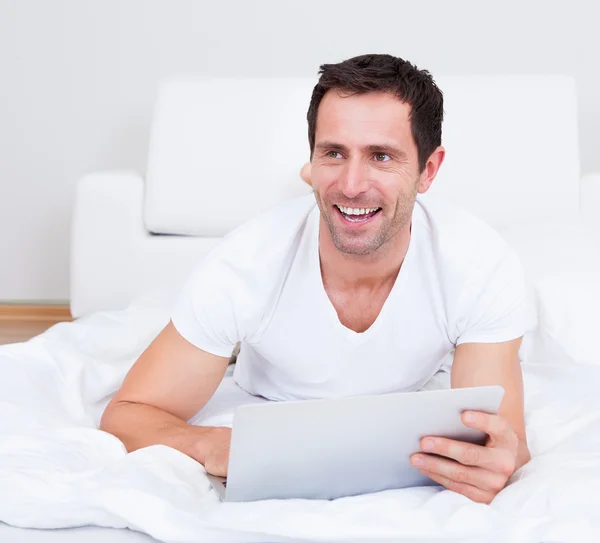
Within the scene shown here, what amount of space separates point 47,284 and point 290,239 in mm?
1998

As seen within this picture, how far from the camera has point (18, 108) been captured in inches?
126

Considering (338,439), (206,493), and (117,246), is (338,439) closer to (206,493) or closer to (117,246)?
(206,493)

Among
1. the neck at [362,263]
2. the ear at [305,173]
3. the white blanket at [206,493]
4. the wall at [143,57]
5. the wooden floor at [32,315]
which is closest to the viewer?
the white blanket at [206,493]

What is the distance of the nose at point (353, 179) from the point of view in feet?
4.70

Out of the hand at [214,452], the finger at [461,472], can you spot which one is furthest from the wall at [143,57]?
the finger at [461,472]

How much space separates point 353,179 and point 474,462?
1.62 ft

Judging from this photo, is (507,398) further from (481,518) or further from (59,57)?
(59,57)

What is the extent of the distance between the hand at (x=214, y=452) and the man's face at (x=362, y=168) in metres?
0.38

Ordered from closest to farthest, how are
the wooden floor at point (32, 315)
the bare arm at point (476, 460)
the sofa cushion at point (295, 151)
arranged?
the bare arm at point (476, 460) → the sofa cushion at point (295, 151) → the wooden floor at point (32, 315)

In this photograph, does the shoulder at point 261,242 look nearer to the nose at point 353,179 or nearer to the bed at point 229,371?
the nose at point 353,179

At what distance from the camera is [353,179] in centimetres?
144

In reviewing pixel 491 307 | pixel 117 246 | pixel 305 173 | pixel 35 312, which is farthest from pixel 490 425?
pixel 35 312

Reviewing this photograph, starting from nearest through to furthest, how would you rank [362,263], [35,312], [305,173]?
1. [362,263]
2. [305,173]
3. [35,312]

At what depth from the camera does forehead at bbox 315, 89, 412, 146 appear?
145cm
